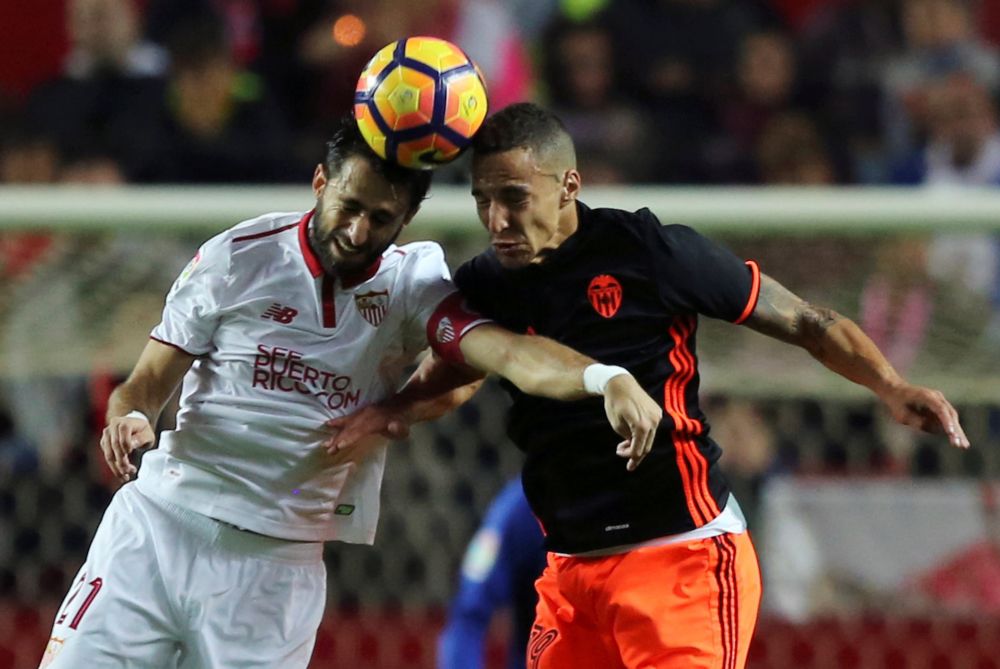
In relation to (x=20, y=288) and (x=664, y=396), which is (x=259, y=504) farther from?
(x=20, y=288)

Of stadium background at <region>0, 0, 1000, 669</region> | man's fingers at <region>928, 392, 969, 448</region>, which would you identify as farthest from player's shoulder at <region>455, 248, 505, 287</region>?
stadium background at <region>0, 0, 1000, 669</region>

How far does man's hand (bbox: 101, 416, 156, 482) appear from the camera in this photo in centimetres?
286

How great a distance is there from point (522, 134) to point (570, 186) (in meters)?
0.15

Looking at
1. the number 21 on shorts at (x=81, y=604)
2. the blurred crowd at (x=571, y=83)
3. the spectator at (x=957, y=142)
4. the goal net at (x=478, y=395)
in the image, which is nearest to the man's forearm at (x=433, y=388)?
the number 21 on shorts at (x=81, y=604)

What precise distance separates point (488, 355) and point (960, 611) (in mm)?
2505

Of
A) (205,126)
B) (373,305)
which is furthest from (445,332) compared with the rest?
(205,126)

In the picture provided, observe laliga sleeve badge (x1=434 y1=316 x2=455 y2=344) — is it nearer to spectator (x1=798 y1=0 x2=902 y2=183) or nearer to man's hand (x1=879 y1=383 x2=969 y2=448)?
man's hand (x1=879 y1=383 x2=969 y2=448)

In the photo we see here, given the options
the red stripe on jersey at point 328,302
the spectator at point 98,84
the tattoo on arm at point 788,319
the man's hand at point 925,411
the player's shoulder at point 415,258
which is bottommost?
the spectator at point 98,84

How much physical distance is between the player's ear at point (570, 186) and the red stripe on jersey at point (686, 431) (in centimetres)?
30

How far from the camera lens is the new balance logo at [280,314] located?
10.3 ft

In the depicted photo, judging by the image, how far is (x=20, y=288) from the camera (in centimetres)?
485

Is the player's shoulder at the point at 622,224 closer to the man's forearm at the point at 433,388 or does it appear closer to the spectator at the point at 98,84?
the man's forearm at the point at 433,388

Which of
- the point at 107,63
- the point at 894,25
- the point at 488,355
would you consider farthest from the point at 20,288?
the point at 894,25

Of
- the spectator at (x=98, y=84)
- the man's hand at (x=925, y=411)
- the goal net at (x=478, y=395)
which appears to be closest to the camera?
the man's hand at (x=925, y=411)
